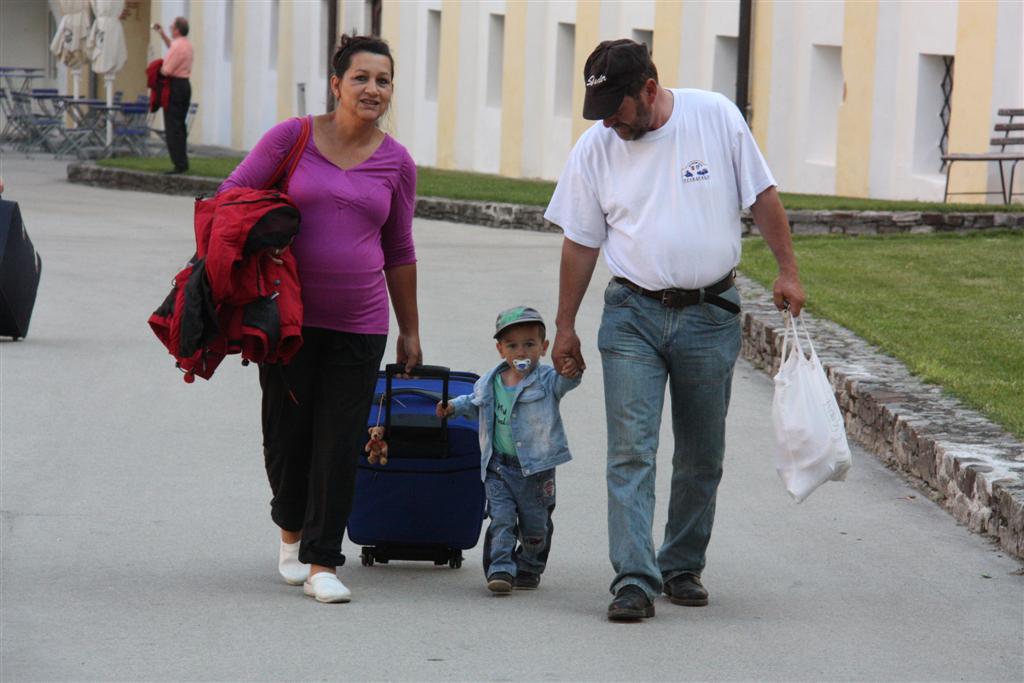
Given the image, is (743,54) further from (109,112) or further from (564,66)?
(109,112)

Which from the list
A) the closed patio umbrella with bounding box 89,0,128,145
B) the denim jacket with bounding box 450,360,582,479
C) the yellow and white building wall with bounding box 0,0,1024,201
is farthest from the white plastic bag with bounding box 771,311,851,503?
the closed patio umbrella with bounding box 89,0,128,145

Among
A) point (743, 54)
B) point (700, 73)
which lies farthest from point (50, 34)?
point (743, 54)

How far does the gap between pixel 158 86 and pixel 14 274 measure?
1947 centimetres

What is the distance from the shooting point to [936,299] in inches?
525

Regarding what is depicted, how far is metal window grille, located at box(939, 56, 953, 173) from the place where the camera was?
70.4 ft

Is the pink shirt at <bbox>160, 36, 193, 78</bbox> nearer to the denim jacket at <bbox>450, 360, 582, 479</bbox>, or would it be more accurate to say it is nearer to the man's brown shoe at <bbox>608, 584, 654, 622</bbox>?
the denim jacket at <bbox>450, 360, 582, 479</bbox>

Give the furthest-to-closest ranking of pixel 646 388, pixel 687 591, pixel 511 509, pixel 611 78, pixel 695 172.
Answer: pixel 511 509 → pixel 687 591 → pixel 646 388 → pixel 695 172 → pixel 611 78

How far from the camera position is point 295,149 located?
5891 mm

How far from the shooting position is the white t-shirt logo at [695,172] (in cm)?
581

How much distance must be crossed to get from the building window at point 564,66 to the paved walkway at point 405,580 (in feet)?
61.2

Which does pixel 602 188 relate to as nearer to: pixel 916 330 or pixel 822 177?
pixel 916 330


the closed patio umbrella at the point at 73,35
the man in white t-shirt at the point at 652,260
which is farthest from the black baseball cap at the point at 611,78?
the closed patio umbrella at the point at 73,35

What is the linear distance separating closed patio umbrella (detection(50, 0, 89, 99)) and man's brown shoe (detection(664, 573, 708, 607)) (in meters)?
28.5

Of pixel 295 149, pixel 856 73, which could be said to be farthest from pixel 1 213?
pixel 856 73
